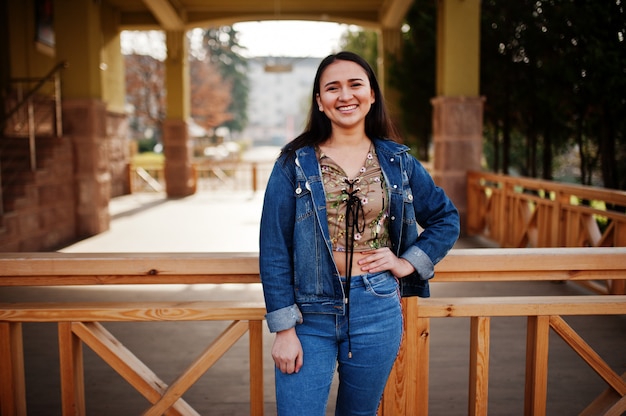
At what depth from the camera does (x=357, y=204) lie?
1659mm

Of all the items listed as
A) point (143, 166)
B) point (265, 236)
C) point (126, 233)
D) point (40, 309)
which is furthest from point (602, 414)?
point (143, 166)

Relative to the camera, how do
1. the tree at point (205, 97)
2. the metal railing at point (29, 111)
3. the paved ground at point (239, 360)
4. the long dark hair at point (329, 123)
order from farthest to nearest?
the tree at point (205, 97), the metal railing at point (29, 111), the paved ground at point (239, 360), the long dark hair at point (329, 123)

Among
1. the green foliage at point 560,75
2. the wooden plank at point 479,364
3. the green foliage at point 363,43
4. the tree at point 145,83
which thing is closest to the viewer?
the wooden plank at point 479,364

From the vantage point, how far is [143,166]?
56.0 feet

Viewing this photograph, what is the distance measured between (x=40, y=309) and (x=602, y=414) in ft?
6.67

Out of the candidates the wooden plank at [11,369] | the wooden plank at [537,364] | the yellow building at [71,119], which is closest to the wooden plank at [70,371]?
the wooden plank at [11,369]

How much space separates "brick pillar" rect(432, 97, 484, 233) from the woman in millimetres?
6997

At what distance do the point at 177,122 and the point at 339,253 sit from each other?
43.9ft

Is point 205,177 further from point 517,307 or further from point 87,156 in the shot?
point 517,307

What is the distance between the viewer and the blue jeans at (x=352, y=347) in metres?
1.65

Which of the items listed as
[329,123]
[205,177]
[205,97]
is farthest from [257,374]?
[205,97]

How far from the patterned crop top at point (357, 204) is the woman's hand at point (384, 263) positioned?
30mm

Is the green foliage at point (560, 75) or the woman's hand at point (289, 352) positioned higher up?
the green foliage at point (560, 75)

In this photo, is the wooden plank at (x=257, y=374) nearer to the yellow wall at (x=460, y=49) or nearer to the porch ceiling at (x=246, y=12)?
the yellow wall at (x=460, y=49)
